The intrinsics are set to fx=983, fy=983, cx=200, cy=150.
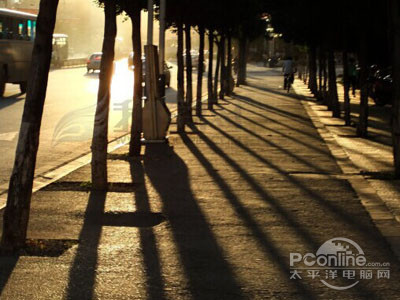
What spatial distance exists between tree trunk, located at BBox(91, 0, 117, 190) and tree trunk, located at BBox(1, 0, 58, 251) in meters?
3.70

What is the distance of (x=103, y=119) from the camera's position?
12.5m

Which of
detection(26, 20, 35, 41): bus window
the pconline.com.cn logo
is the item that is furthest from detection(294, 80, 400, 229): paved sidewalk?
detection(26, 20, 35, 41): bus window

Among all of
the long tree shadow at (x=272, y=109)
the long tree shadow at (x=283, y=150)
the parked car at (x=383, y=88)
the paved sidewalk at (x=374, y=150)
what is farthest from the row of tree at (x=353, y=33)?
the parked car at (x=383, y=88)

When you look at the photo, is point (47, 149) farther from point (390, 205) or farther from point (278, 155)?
point (390, 205)

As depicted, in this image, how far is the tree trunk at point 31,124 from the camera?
8.55 m

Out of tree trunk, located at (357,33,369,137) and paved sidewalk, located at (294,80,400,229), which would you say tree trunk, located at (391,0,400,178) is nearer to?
paved sidewalk, located at (294,80,400,229)

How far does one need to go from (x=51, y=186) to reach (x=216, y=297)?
241 inches

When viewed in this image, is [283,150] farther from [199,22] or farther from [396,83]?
[199,22]

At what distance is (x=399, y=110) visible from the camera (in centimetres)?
1409

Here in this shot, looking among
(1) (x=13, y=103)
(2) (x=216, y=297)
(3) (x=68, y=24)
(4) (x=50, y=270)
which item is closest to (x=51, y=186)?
(4) (x=50, y=270)

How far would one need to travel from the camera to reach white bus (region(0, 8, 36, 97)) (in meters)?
35.0

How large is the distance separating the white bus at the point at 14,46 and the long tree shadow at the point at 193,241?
21.6 meters

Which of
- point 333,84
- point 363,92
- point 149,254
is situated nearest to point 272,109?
point 333,84

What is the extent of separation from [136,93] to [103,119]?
483 cm
